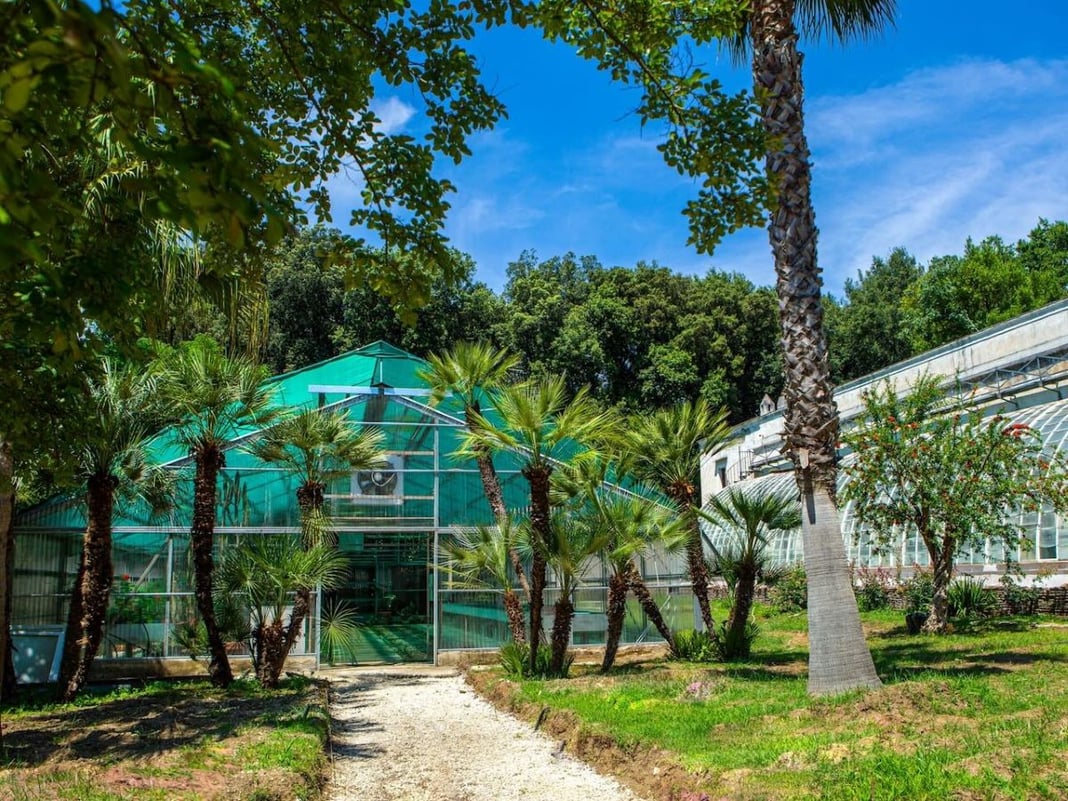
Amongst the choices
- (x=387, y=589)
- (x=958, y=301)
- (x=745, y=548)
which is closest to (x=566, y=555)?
(x=745, y=548)

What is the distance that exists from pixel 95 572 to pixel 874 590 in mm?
16331

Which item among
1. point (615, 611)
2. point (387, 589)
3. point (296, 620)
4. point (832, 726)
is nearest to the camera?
point (832, 726)

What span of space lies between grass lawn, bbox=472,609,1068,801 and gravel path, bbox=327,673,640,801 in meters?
0.36

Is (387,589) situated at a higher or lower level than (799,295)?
lower

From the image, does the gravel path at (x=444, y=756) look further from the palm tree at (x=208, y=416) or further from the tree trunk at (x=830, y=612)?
the tree trunk at (x=830, y=612)

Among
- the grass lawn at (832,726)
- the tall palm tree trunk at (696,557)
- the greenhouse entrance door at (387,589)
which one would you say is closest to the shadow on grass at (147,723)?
the grass lawn at (832,726)

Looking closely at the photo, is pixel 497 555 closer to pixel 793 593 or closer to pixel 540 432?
pixel 540 432

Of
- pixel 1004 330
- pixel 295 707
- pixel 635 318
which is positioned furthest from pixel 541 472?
pixel 635 318

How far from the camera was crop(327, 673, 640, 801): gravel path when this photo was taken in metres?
7.88

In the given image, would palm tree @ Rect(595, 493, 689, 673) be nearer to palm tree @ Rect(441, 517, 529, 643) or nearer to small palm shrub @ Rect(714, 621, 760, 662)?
small palm shrub @ Rect(714, 621, 760, 662)

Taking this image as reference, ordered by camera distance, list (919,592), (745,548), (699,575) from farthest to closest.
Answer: (919,592) → (699,575) → (745,548)

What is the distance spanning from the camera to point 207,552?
1362 centimetres

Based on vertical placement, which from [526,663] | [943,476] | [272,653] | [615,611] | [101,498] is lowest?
[526,663]

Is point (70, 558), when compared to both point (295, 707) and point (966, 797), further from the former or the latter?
point (966, 797)
